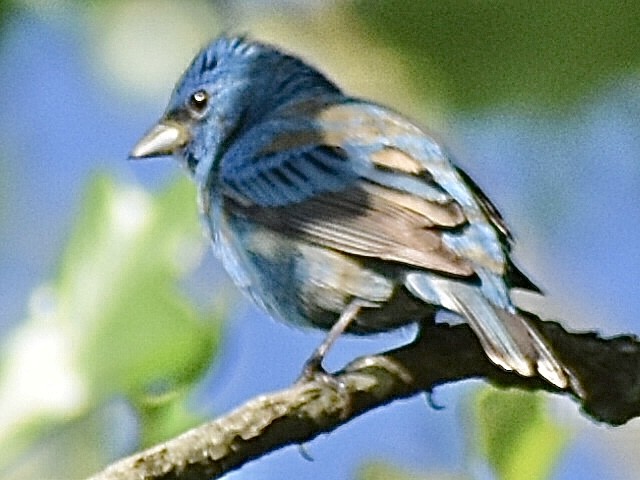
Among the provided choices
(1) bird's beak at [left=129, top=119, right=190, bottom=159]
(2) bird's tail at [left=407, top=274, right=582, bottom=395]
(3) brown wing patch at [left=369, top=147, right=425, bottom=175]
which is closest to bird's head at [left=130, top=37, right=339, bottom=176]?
(1) bird's beak at [left=129, top=119, right=190, bottom=159]

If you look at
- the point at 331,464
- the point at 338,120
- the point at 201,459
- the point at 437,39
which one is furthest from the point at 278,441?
the point at 437,39

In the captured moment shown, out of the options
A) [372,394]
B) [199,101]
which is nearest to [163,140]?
[199,101]

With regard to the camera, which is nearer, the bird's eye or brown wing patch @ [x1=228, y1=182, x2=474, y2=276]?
brown wing patch @ [x1=228, y1=182, x2=474, y2=276]

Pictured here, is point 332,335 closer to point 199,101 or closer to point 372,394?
point 372,394

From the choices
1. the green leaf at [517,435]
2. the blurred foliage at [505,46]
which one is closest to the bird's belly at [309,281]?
the green leaf at [517,435]

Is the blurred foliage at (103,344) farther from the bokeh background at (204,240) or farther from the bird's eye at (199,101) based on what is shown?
the bird's eye at (199,101)

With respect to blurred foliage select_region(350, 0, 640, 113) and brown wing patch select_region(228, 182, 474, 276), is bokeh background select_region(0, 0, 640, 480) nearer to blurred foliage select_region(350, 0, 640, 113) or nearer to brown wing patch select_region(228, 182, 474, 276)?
blurred foliage select_region(350, 0, 640, 113)
